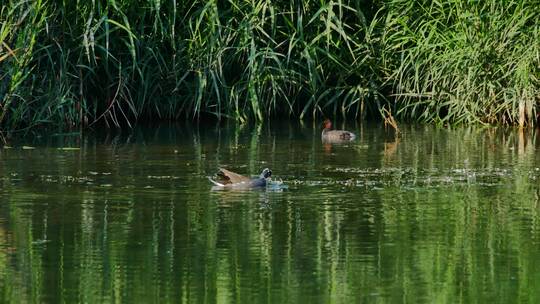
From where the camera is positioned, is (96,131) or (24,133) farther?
(96,131)

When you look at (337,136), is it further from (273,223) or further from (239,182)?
(273,223)

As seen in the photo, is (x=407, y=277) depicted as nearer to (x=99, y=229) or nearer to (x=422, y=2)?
(x=99, y=229)

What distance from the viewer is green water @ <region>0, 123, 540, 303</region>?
9.37 meters

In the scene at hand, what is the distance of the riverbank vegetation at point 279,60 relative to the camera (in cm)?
1816

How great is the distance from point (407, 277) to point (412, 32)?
9962 millimetres

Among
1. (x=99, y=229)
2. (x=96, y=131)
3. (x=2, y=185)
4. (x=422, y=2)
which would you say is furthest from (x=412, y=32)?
(x=99, y=229)

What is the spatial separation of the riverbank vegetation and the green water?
1.28m

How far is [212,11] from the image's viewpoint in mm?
18953

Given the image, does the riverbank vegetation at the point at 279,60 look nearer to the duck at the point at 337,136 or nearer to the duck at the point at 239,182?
the duck at the point at 337,136

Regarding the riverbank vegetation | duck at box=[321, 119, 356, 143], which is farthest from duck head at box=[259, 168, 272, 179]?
the riverbank vegetation

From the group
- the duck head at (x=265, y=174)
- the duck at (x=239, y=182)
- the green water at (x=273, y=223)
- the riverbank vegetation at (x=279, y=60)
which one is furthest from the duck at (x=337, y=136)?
the duck at (x=239, y=182)

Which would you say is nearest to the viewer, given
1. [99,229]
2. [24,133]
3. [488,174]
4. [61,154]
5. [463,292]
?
[463,292]

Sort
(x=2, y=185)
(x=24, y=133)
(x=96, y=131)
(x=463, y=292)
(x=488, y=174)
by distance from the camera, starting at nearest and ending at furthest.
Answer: (x=463, y=292) → (x=2, y=185) → (x=488, y=174) → (x=24, y=133) → (x=96, y=131)

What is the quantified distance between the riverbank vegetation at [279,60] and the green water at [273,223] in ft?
4.19
